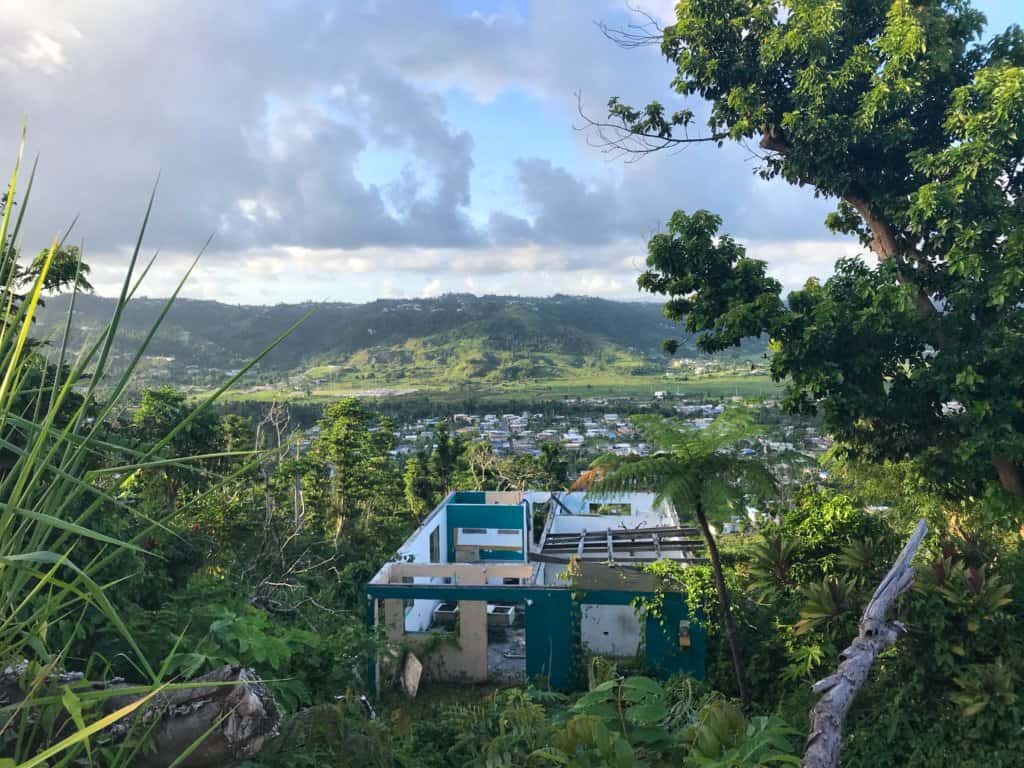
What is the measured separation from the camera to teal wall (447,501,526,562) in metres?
14.3

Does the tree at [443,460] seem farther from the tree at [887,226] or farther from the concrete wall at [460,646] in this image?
the tree at [887,226]

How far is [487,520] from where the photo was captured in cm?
1453

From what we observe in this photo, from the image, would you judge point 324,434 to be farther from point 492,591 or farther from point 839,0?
point 839,0

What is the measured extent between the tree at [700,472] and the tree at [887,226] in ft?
5.12

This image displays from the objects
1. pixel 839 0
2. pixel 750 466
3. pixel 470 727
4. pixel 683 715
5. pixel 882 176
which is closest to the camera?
pixel 683 715

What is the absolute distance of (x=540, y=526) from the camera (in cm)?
1564

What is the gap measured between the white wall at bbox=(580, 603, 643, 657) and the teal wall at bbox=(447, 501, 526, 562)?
5144 millimetres

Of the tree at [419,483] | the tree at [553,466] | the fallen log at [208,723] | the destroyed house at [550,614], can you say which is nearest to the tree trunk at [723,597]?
the destroyed house at [550,614]

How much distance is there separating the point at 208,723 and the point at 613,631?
341 inches

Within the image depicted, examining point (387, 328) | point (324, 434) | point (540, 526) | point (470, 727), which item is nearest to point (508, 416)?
point (324, 434)

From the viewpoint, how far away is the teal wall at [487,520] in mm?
14344

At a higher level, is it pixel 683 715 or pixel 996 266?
pixel 996 266

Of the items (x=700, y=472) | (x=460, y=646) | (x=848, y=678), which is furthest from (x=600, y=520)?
(x=848, y=678)

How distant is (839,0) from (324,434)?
59.0 ft
